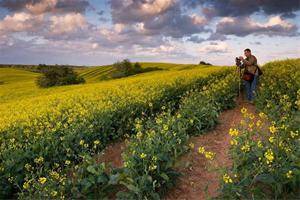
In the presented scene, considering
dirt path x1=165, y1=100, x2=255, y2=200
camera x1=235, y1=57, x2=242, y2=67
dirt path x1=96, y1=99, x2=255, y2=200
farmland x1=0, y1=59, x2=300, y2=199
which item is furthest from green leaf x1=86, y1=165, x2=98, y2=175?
camera x1=235, y1=57, x2=242, y2=67

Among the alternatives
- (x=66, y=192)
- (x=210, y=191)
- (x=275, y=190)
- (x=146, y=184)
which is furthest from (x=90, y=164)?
(x=275, y=190)

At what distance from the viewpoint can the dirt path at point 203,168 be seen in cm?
897

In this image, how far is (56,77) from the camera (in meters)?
52.8

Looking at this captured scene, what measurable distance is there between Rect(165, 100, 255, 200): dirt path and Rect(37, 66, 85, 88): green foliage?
39.7 meters

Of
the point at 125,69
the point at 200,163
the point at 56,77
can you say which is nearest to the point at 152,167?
the point at 200,163

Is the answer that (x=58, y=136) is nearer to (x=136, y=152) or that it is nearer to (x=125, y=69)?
(x=136, y=152)

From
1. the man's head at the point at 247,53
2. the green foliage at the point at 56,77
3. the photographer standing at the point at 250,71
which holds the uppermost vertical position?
the man's head at the point at 247,53

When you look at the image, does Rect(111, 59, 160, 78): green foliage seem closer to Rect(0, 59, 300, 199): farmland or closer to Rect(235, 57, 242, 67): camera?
Rect(235, 57, 242, 67): camera

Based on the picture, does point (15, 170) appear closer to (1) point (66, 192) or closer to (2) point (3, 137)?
(1) point (66, 192)

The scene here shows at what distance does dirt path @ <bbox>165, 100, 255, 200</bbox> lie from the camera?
897 centimetres

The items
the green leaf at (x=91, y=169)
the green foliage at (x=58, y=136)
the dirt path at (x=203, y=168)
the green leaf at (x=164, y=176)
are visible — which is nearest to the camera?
the green leaf at (x=164, y=176)

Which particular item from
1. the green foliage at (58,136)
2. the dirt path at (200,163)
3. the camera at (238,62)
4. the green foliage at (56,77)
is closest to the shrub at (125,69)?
the green foliage at (56,77)

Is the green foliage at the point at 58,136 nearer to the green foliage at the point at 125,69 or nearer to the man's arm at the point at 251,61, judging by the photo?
the man's arm at the point at 251,61

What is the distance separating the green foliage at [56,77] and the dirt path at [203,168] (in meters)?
39.7
